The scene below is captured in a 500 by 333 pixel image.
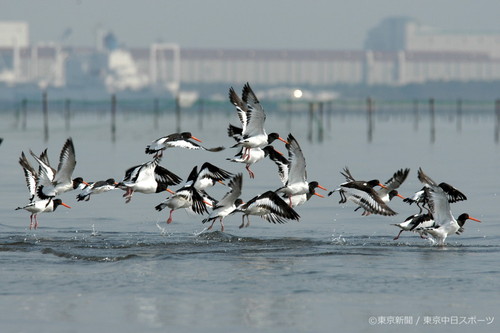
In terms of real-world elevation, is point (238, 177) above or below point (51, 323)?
above

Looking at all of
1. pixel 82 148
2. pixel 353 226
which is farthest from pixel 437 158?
pixel 353 226

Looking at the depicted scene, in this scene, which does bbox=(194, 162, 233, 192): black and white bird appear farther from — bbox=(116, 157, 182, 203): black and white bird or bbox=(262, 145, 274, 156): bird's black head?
bbox=(262, 145, 274, 156): bird's black head

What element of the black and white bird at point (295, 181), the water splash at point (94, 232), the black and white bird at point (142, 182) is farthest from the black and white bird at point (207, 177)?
the water splash at point (94, 232)

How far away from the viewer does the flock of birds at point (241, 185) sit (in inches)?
823

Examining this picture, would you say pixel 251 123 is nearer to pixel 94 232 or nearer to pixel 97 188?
pixel 97 188

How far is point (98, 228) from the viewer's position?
2464 centimetres

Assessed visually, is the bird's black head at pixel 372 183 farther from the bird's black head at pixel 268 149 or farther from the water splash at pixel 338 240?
the bird's black head at pixel 268 149

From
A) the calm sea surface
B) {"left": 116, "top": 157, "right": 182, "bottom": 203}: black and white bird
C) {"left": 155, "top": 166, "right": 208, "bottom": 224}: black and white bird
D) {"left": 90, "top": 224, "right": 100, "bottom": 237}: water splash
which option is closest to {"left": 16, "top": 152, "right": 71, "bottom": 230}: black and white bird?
the calm sea surface

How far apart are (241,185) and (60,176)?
3422 mm

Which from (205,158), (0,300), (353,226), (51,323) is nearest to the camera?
(51,323)

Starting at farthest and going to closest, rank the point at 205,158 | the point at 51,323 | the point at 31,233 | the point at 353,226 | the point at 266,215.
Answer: the point at 205,158
the point at 353,226
the point at 31,233
the point at 266,215
the point at 51,323

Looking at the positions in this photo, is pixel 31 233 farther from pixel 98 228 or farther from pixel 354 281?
pixel 354 281

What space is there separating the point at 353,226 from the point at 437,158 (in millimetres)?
33396

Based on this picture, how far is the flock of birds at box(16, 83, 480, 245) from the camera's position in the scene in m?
20.9
